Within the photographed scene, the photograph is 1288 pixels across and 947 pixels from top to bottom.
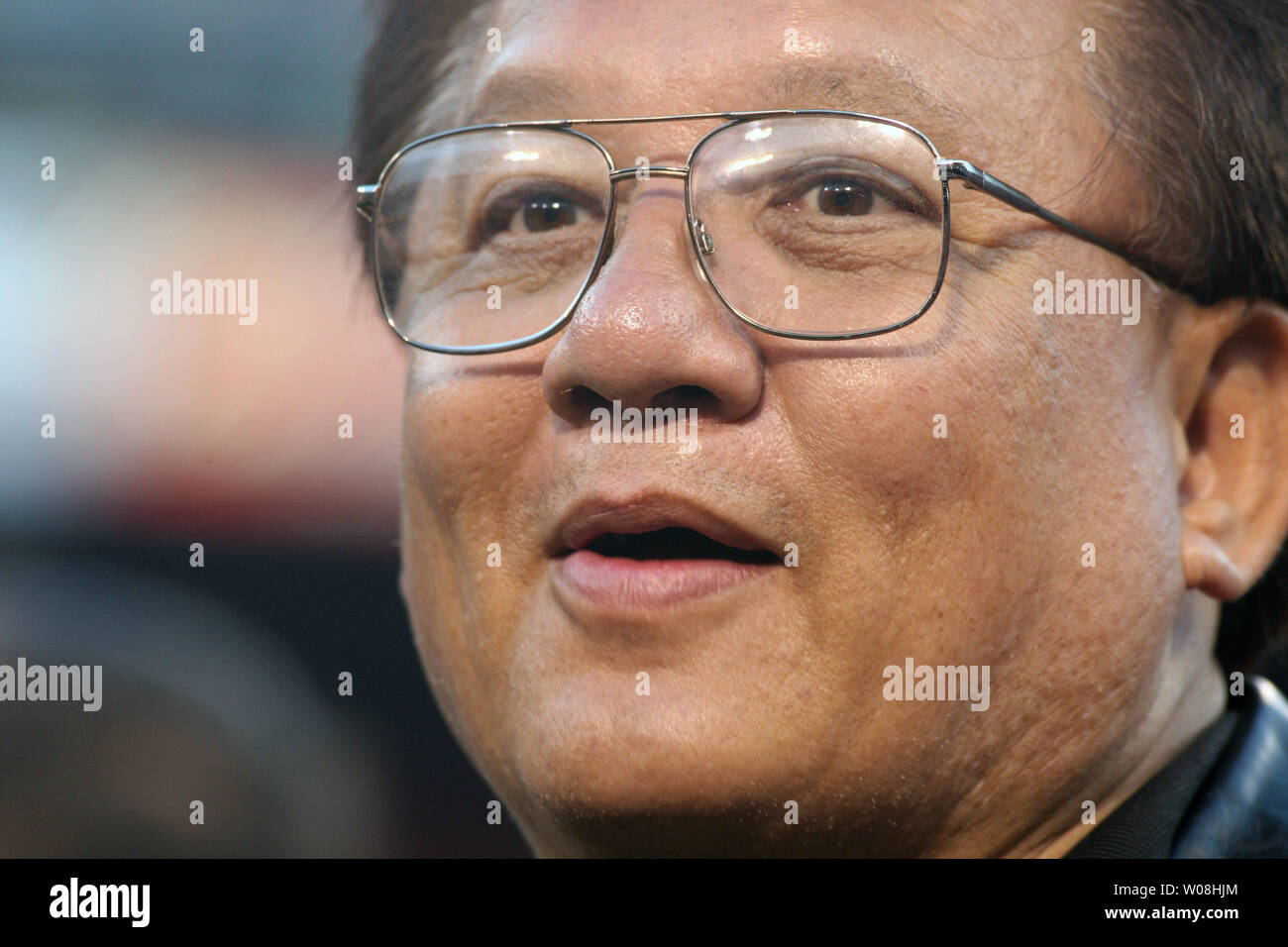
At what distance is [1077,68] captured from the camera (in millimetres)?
2008

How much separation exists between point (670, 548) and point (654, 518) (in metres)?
0.10

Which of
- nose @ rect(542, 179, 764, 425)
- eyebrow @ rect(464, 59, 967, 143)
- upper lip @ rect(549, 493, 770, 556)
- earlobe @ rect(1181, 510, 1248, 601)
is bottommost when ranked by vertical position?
earlobe @ rect(1181, 510, 1248, 601)

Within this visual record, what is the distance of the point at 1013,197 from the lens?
6.46 feet

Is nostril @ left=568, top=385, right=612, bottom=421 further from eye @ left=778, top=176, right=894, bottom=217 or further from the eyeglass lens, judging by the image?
eye @ left=778, top=176, right=894, bottom=217

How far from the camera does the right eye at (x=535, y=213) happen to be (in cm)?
215

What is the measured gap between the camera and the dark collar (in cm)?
201

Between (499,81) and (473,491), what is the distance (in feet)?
2.39

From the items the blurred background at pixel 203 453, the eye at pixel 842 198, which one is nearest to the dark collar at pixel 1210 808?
the eye at pixel 842 198

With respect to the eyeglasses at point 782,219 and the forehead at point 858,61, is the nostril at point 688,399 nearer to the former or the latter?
the eyeglasses at point 782,219

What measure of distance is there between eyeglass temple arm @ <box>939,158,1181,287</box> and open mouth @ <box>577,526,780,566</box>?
65 cm

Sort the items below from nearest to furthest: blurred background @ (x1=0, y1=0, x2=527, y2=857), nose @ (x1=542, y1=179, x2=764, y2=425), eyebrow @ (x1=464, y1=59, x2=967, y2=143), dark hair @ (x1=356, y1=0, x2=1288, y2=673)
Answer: nose @ (x1=542, y1=179, x2=764, y2=425) < eyebrow @ (x1=464, y1=59, x2=967, y2=143) < dark hair @ (x1=356, y1=0, x2=1288, y2=673) < blurred background @ (x1=0, y1=0, x2=527, y2=857)

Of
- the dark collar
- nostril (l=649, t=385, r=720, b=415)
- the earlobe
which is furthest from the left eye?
the dark collar

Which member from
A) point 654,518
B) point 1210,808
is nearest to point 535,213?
point 654,518
